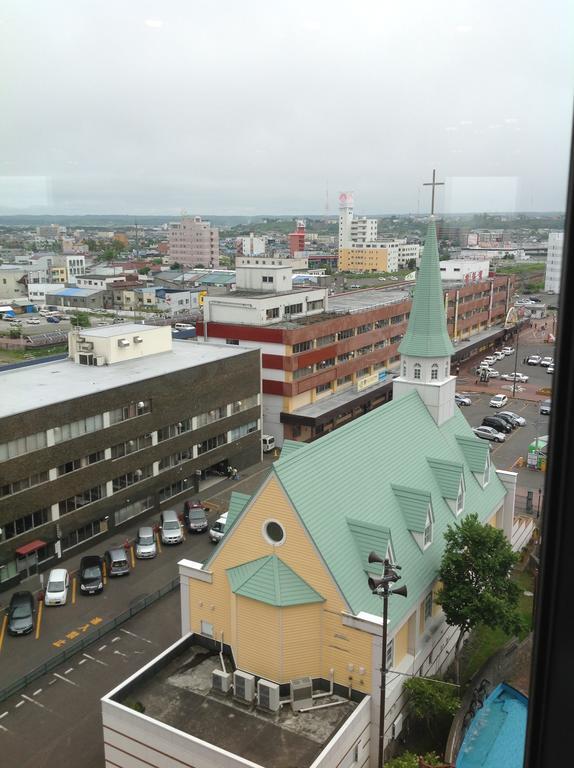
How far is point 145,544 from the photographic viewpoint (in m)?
10.2

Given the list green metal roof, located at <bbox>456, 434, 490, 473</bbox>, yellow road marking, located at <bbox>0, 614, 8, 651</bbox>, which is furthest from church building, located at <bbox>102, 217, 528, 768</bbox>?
yellow road marking, located at <bbox>0, 614, 8, 651</bbox>

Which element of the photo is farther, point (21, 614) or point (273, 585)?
point (21, 614)

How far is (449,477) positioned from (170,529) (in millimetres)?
4851

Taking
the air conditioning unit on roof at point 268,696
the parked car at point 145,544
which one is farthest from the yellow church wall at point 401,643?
the parked car at point 145,544

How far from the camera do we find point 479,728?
590 cm

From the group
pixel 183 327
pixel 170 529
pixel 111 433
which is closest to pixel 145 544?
pixel 170 529

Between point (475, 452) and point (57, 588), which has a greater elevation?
point (475, 452)

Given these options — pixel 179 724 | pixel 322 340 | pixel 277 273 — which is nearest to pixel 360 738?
pixel 179 724

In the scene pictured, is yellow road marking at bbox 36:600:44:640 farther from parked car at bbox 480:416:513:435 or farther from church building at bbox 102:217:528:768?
parked car at bbox 480:416:513:435

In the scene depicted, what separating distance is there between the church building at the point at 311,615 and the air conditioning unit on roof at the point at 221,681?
0.03 ft

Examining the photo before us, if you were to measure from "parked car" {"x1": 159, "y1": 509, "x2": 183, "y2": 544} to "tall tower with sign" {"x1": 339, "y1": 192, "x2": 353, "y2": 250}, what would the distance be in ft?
106

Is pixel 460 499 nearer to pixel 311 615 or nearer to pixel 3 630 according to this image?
pixel 311 615

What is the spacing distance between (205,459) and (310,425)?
2.88 m

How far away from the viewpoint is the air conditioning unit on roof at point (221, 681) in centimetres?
577
